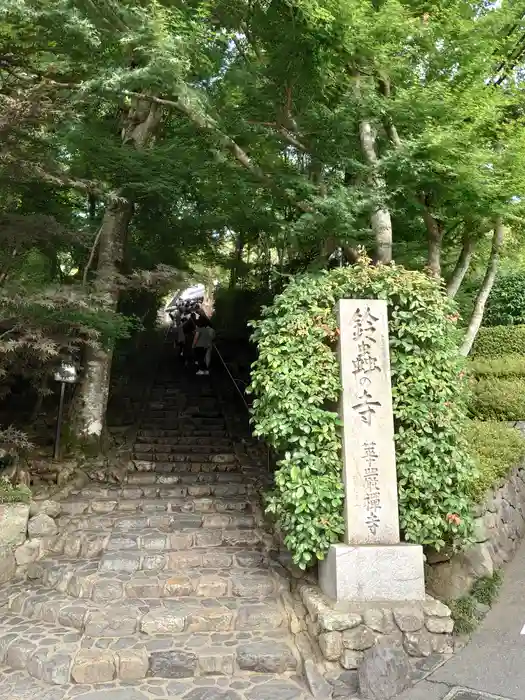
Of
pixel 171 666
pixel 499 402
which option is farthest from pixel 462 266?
pixel 171 666

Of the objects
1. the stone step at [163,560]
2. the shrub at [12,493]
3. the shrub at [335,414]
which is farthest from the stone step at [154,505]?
the shrub at [335,414]

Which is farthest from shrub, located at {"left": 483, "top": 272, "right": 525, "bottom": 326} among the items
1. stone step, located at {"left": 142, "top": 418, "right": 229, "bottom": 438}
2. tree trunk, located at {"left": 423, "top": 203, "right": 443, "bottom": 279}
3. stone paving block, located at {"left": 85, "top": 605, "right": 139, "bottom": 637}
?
stone paving block, located at {"left": 85, "top": 605, "right": 139, "bottom": 637}

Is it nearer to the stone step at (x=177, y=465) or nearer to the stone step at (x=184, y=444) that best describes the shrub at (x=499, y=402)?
the stone step at (x=177, y=465)

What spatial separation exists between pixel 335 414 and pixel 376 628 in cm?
197

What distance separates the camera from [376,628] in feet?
14.7

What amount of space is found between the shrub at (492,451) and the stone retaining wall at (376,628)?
1654 millimetres

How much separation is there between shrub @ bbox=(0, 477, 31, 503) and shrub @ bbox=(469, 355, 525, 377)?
834 cm

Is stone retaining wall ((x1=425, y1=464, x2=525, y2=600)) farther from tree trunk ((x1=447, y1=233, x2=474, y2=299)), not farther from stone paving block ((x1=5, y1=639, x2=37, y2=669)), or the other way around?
stone paving block ((x1=5, y1=639, x2=37, y2=669))

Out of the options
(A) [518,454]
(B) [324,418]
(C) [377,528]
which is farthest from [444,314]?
(A) [518,454]

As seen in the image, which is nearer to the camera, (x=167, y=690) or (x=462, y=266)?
(x=167, y=690)

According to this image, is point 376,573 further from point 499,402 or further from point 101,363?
point 101,363

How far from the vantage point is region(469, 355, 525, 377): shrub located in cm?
1027

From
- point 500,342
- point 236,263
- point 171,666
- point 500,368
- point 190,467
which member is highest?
point 236,263

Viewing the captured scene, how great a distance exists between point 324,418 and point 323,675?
2.26 meters
